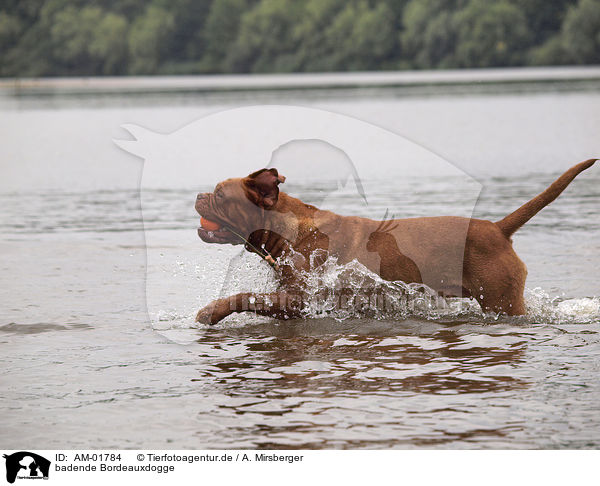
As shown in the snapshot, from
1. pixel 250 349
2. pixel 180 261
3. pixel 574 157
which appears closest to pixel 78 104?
pixel 574 157

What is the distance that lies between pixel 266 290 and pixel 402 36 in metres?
73.2

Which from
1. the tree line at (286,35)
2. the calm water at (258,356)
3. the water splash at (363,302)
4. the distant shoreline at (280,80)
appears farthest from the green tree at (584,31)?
the water splash at (363,302)

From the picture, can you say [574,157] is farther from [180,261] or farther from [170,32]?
[170,32]

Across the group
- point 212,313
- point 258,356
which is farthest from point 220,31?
point 258,356

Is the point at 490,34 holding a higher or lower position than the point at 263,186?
higher

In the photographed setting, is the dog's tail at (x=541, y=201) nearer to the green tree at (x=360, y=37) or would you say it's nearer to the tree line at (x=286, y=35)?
the tree line at (x=286, y=35)

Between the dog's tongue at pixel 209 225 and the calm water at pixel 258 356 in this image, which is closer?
the calm water at pixel 258 356

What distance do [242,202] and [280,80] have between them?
238 feet

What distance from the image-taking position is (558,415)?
5496 millimetres

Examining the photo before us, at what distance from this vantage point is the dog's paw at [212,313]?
7297 millimetres

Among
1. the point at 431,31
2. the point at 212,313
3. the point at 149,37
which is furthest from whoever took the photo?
the point at 149,37

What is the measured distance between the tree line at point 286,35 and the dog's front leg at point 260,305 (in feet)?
199

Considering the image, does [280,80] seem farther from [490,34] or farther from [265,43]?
[490,34]
